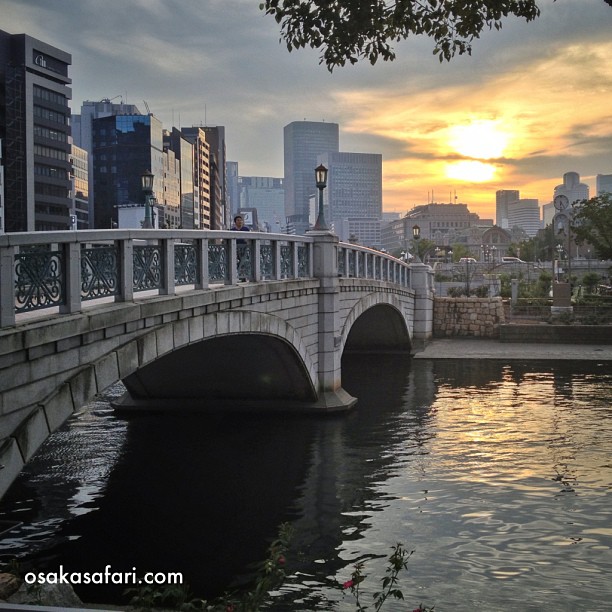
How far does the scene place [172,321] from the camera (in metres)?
12.6

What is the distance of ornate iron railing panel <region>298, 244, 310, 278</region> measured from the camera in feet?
70.3

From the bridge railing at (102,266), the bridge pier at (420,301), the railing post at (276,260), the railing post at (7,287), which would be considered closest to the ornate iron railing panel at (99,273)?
the bridge railing at (102,266)

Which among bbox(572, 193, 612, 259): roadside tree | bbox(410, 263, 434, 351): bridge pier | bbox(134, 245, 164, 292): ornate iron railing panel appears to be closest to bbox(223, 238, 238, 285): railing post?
bbox(134, 245, 164, 292): ornate iron railing panel

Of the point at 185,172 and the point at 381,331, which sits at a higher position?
the point at 185,172

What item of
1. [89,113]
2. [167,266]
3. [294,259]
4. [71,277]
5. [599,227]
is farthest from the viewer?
[89,113]

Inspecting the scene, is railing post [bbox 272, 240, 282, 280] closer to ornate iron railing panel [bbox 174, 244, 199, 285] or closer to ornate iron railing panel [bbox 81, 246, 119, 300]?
ornate iron railing panel [bbox 174, 244, 199, 285]

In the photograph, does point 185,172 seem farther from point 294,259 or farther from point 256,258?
point 256,258

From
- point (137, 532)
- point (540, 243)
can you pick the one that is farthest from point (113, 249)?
point (540, 243)

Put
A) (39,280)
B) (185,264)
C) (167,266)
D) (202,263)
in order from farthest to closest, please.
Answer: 1. (202,263)
2. (185,264)
3. (167,266)
4. (39,280)

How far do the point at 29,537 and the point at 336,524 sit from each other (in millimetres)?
4630

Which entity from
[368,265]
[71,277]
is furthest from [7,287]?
[368,265]

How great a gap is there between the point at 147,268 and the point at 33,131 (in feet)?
251

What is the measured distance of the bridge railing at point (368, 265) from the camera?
25842 mm

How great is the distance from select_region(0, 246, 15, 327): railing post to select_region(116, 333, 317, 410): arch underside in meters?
11.5
